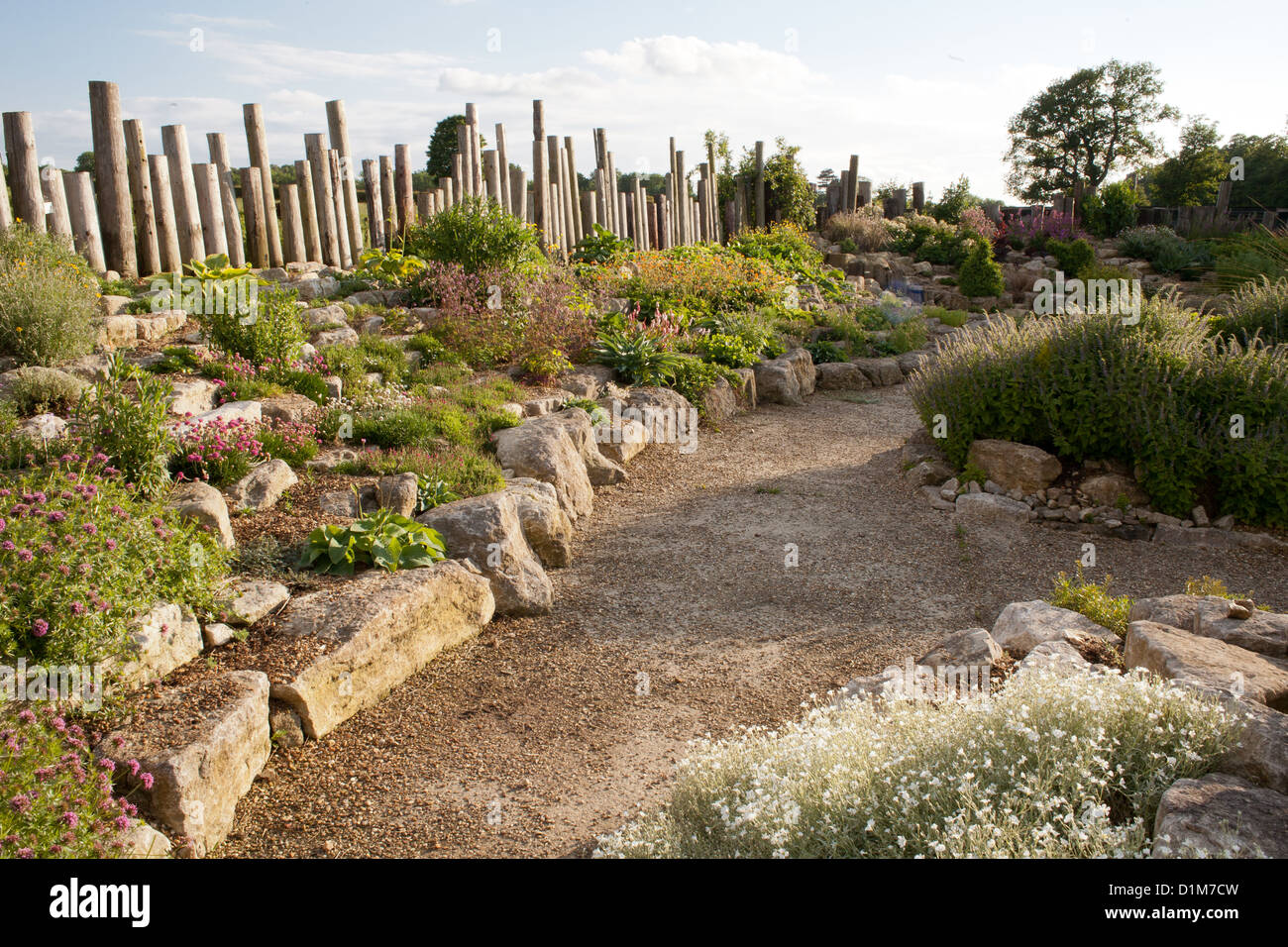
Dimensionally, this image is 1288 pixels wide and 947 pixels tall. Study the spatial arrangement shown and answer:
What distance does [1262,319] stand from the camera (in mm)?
8516

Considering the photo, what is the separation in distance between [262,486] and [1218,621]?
565 cm

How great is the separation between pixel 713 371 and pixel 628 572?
15.5 ft

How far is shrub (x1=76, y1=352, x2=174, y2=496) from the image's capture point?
5.13 m

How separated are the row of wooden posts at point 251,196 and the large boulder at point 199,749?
6.32m

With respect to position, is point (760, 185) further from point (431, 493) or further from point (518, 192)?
point (431, 493)

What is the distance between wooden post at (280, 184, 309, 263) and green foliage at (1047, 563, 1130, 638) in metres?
9.41

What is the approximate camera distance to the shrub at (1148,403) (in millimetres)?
6875

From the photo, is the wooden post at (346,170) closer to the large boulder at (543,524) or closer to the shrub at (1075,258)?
the large boulder at (543,524)

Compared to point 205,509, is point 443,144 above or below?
above

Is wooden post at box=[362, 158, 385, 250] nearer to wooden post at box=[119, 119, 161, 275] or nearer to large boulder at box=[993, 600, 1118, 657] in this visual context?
wooden post at box=[119, 119, 161, 275]

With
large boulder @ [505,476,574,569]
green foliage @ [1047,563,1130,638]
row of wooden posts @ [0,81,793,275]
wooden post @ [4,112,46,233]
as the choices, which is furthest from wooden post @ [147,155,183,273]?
green foliage @ [1047,563,1130,638]

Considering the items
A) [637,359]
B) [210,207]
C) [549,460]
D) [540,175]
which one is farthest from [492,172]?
[549,460]

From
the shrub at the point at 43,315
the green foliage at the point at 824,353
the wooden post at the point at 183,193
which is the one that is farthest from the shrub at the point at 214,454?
the green foliage at the point at 824,353
